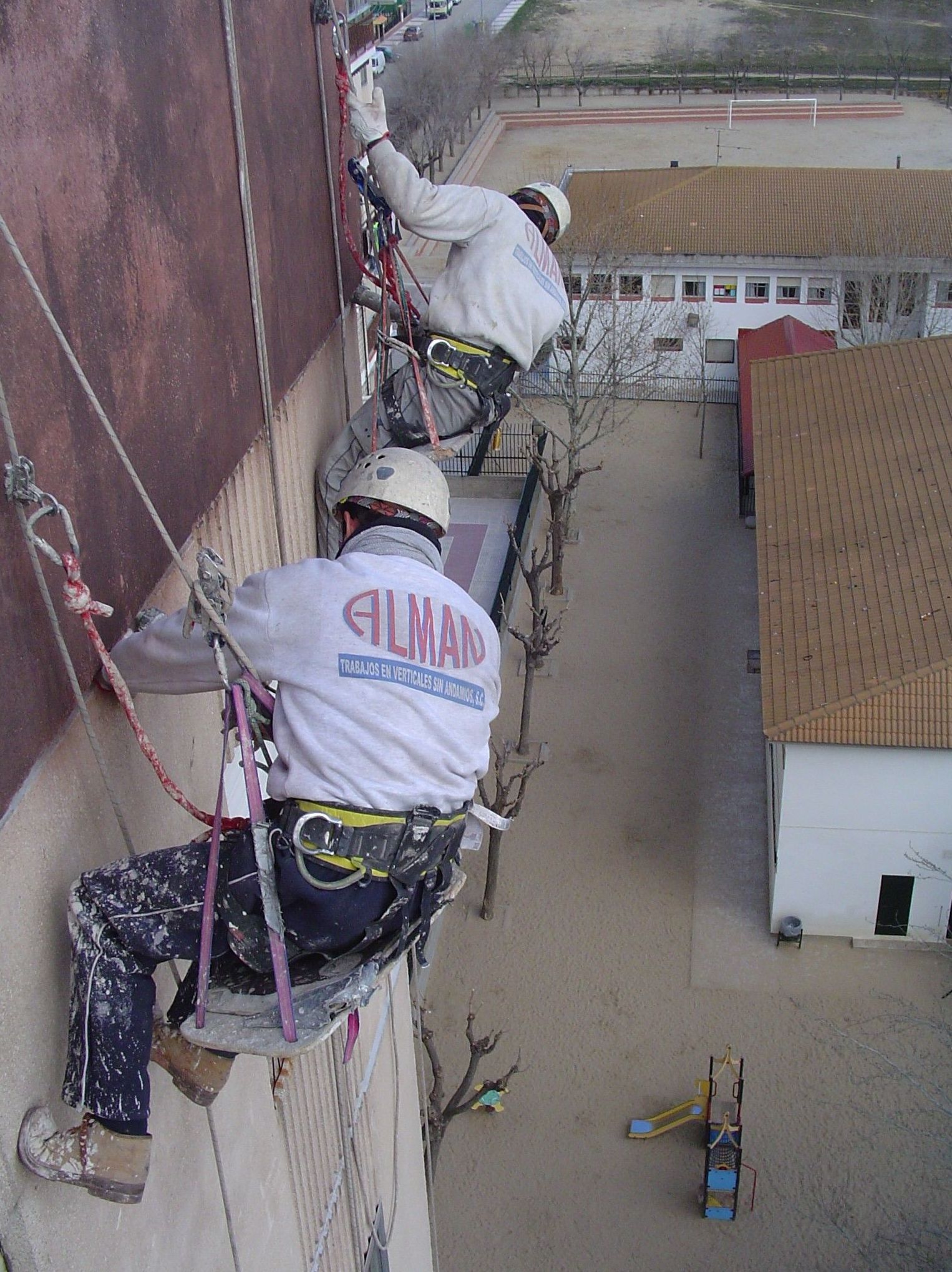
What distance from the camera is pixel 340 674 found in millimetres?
3590

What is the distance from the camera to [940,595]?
1516 centimetres

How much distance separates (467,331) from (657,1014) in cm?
1088

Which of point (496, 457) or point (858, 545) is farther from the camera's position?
point (496, 457)

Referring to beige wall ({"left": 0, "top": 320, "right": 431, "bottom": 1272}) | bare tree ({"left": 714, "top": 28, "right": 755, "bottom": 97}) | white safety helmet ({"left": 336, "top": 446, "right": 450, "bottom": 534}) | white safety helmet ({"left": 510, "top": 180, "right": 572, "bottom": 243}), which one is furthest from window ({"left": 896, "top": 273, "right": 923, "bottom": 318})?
bare tree ({"left": 714, "top": 28, "right": 755, "bottom": 97})

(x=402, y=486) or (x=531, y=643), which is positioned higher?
(x=402, y=486)

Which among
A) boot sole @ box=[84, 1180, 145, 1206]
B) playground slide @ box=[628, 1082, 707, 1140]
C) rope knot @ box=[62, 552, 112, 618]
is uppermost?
rope knot @ box=[62, 552, 112, 618]

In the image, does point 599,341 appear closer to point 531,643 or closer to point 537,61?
point 531,643

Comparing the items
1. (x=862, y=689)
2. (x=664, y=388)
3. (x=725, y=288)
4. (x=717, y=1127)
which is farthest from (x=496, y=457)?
(x=717, y=1127)

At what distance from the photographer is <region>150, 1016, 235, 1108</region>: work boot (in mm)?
3783

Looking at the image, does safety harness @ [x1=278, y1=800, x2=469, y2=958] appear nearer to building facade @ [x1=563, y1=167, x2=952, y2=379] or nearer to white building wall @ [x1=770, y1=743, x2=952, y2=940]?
white building wall @ [x1=770, y1=743, x2=952, y2=940]

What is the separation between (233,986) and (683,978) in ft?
41.6

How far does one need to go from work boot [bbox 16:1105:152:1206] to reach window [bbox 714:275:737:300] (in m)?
30.4

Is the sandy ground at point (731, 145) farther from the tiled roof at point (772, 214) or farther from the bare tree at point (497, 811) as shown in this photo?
the bare tree at point (497, 811)

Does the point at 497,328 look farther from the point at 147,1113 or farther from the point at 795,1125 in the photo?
the point at 795,1125
